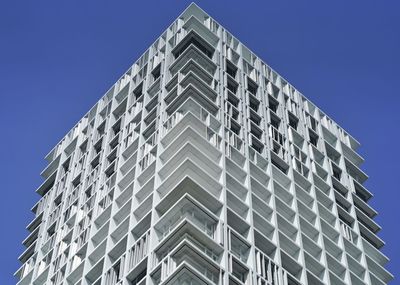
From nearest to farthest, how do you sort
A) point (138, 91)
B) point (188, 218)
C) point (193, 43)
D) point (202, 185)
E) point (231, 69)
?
point (188, 218)
point (202, 185)
point (193, 43)
point (231, 69)
point (138, 91)

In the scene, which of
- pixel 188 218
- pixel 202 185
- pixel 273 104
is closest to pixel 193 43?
pixel 273 104

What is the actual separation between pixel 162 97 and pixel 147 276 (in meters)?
24.0

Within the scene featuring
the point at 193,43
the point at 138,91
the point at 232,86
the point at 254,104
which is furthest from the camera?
the point at 138,91

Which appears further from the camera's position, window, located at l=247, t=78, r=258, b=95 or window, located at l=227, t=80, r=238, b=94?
window, located at l=247, t=78, r=258, b=95

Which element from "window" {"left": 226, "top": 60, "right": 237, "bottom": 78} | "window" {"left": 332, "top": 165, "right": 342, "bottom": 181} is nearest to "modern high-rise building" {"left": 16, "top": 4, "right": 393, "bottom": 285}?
"window" {"left": 226, "top": 60, "right": 237, "bottom": 78}

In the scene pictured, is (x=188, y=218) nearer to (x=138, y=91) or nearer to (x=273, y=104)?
(x=138, y=91)

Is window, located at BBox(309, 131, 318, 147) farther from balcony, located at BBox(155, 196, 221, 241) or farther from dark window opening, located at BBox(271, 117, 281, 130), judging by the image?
balcony, located at BBox(155, 196, 221, 241)

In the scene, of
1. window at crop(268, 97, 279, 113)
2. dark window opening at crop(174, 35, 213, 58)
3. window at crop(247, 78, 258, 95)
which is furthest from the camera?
window at crop(268, 97, 279, 113)

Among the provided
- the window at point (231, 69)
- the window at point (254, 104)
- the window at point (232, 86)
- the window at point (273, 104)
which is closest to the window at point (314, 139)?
the window at point (273, 104)

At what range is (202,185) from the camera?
6694 centimetres

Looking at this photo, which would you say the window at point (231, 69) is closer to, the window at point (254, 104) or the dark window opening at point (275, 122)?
the window at point (254, 104)

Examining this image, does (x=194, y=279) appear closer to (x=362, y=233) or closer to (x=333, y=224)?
(x=333, y=224)

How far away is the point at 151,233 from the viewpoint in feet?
207

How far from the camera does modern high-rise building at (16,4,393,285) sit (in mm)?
63625
